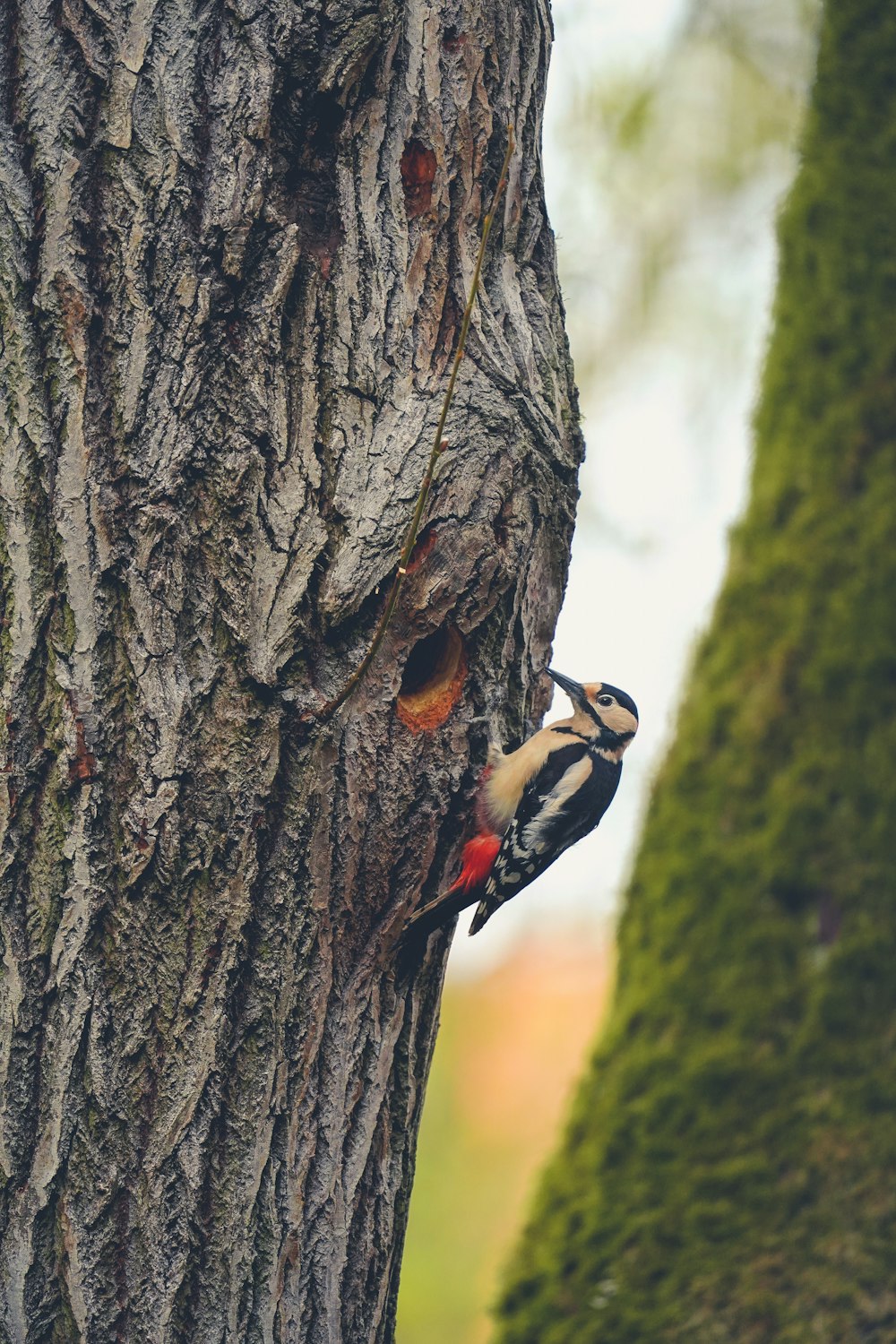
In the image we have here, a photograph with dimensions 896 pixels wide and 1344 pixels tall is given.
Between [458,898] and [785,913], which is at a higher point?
[785,913]

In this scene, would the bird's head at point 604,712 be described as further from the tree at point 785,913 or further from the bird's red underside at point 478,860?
the bird's red underside at point 478,860

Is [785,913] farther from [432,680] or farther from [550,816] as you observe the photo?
[432,680]

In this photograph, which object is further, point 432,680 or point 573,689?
point 573,689

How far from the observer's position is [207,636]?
2.05m

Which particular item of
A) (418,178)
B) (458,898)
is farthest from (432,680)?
(418,178)

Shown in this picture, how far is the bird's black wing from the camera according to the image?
3020 mm

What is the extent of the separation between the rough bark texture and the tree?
147 cm

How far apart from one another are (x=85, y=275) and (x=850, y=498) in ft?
8.29

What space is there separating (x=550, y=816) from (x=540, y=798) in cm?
9

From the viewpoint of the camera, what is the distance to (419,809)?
222cm

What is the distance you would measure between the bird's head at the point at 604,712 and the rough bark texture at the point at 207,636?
6.21 ft

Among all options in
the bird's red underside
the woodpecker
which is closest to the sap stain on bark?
the woodpecker

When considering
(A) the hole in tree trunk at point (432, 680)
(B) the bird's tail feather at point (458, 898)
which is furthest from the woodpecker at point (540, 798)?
(A) the hole in tree trunk at point (432, 680)

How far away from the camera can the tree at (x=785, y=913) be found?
3.31 m
